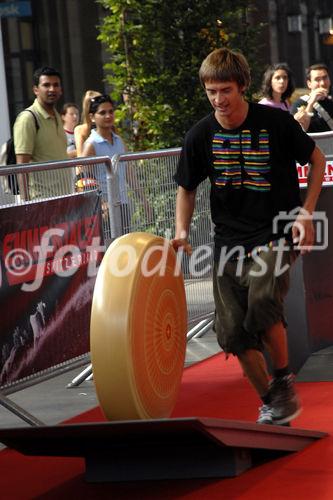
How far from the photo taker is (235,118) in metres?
6.40

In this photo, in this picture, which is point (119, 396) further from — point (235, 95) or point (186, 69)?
point (186, 69)

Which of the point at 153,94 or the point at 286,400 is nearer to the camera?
the point at 286,400

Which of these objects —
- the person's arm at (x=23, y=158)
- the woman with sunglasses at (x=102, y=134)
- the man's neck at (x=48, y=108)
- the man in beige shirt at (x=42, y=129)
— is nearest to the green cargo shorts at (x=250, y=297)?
the man in beige shirt at (x=42, y=129)

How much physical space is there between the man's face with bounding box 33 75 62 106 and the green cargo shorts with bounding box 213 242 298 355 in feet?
14.3

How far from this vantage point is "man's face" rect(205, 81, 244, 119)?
20.7ft

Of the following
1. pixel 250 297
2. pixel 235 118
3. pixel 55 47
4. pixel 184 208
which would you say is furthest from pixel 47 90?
pixel 55 47

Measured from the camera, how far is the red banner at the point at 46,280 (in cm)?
733

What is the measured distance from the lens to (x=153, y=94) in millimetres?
14953

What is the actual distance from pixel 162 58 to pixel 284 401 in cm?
915

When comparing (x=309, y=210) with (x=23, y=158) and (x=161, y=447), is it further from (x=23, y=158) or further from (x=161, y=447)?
(x=23, y=158)

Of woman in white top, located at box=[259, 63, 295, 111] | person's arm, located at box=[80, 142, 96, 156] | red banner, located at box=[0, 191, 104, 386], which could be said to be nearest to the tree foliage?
woman in white top, located at box=[259, 63, 295, 111]

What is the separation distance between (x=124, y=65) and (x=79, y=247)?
731cm

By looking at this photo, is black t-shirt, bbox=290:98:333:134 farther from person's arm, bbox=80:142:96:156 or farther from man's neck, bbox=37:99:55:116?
man's neck, bbox=37:99:55:116

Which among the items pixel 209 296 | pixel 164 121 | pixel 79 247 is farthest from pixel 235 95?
pixel 164 121
